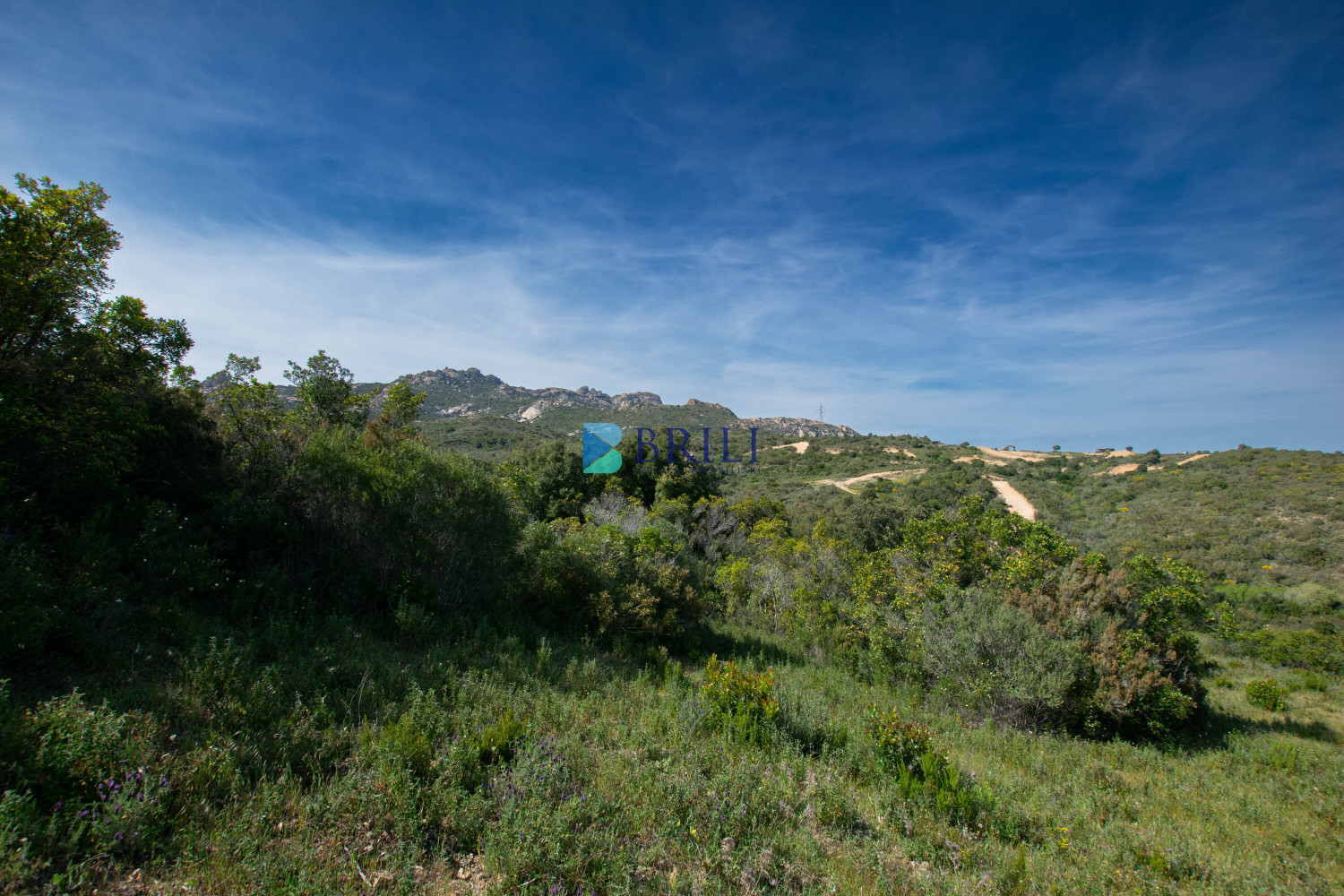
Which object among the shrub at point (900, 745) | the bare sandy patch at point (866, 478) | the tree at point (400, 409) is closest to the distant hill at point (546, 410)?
the bare sandy patch at point (866, 478)

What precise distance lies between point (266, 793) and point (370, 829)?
2.29 ft

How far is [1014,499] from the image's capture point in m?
37.9

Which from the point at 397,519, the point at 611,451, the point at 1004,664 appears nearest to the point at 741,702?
the point at 1004,664

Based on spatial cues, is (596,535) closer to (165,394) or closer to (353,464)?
(353,464)

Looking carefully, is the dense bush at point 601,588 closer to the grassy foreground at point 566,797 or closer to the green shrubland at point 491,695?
the green shrubland at point 491,695

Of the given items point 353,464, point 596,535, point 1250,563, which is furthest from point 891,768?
point 1250,563

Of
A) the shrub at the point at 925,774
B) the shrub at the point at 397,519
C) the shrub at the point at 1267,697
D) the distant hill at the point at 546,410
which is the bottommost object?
the shrub at the point at 1267,697

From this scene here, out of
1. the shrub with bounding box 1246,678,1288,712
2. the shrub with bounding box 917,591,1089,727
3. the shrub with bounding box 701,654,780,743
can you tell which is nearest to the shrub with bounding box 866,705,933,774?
the shrub with bounding box 701,654,780,743

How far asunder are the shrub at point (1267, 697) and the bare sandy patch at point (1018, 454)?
172 feet

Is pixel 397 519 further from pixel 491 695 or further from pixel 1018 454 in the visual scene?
pixel 1018 454

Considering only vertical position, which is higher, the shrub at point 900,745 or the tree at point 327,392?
the tree at point 327,392

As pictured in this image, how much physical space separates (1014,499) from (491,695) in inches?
1715

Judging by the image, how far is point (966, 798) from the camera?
14.7 ft

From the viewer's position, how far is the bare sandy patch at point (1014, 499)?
112ft
